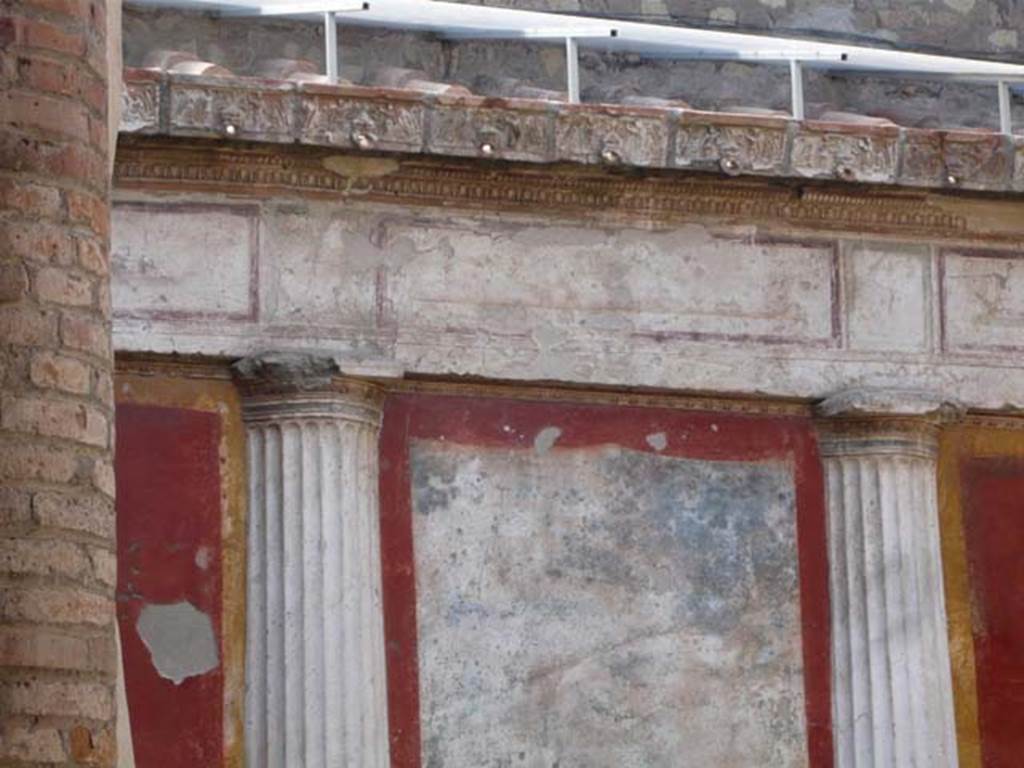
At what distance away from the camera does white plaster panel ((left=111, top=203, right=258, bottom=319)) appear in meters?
10.6

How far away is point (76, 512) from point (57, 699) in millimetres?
347

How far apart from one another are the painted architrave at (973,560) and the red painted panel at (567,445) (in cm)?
48

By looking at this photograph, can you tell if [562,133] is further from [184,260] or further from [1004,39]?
[1004,39]

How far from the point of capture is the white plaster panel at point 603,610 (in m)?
10.9

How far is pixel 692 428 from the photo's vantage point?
1138 centimetres

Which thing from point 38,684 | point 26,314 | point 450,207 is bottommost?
point 38,684

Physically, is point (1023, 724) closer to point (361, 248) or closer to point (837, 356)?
point (837, 356)

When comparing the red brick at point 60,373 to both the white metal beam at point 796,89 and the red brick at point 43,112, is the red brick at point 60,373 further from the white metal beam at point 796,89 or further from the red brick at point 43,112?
the white metal beam at point 796,89

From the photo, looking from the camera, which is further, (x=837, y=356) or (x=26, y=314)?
(x=837, y=356)

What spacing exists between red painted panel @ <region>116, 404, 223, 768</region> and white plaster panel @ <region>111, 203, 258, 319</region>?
1.14ft

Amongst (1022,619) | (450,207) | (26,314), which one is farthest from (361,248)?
(26,314)

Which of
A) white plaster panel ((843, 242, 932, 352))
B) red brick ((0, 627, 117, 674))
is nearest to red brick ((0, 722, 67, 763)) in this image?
red brick ((0, 627, 117, 674))

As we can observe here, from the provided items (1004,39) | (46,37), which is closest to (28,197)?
(46,37)

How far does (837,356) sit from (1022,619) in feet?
3.76
